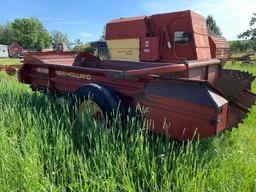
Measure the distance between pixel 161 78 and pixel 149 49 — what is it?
1.83m

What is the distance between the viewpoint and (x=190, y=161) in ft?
7.98

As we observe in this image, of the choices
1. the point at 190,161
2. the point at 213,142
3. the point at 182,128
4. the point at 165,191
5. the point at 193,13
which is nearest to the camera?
the point at 165,191

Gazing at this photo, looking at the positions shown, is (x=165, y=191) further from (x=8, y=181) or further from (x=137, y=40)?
(x=137, y=40)

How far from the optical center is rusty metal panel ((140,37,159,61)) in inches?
182

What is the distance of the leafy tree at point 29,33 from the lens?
88688mm

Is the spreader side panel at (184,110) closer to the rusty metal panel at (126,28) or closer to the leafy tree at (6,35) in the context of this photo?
the rusty metal panel at (126,28)

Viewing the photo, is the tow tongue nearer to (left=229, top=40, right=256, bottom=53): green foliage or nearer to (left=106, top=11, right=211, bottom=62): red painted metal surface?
(left=106, top=11, right=211, bottom=62): red painted metal surface

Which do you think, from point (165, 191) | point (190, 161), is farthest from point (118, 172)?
point (190, 161)

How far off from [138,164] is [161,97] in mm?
780

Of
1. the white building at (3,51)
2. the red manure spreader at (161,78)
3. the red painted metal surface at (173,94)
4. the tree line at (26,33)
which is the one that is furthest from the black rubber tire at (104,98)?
the tree line at (26,33)

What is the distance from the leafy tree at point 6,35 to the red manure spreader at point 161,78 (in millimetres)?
94963

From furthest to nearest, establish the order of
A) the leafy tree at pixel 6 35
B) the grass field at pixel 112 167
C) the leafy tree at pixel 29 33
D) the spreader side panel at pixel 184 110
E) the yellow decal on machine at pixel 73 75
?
the leafy tree at pixel 6 35 → the leafy tree at pixel 29 33 → the yellow decal on machine at pixel 73 75 → the spreader side panel at pixel 184 110 → the grass field at pixel 112 167

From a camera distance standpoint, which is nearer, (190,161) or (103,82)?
(190,161)

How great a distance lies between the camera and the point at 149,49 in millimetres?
4711
